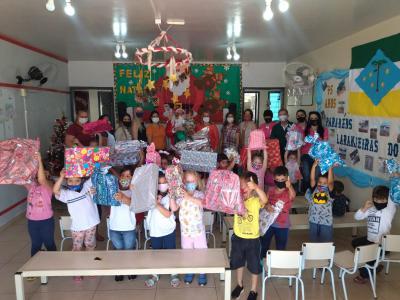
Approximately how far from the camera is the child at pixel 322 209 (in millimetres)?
3584

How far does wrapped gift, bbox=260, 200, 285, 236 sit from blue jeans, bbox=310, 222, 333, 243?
62 cm

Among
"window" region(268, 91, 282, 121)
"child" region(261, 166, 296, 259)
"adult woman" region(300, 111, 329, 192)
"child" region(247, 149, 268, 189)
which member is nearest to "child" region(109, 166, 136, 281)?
"child" region(261, 166, 296, 259)

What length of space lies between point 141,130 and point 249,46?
269 centimetres

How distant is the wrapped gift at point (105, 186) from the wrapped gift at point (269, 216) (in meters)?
1.50

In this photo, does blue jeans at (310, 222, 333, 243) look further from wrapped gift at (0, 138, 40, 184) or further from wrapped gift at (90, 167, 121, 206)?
wrapped gift at (0, 138, 40, 184)

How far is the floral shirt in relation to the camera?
3244 mm

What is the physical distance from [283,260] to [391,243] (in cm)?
118

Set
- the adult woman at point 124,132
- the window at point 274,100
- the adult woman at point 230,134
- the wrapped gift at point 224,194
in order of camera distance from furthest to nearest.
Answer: the window at point 274,100 < the adult woman at point 230,134 < the adult woman at point 124,132 < the wrapped gift at point 224,194

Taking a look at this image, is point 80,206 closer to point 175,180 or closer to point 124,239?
point 124,239

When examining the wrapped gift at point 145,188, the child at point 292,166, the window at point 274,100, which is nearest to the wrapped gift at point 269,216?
the wrapped gift at point 145,188

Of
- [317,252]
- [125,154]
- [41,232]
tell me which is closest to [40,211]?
[41,232]

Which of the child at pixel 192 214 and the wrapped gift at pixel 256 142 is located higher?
the wrapped gift at pixel 256 142

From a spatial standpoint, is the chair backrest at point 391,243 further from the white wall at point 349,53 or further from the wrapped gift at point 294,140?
the wrapped gift at point 294,140

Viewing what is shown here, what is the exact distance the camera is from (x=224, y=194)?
118 inches
